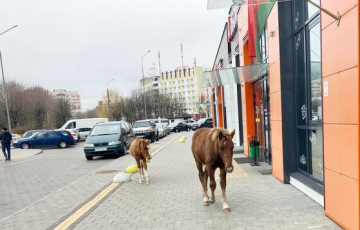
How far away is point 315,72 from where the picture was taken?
583 centimetres

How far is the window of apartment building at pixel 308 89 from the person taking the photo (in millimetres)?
5695

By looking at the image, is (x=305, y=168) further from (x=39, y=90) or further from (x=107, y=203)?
(x=39, y=90)

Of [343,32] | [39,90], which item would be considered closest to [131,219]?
[343,32]

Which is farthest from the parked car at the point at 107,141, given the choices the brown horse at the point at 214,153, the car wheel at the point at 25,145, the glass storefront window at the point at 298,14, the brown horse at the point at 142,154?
the car wheel at the point at 25,145

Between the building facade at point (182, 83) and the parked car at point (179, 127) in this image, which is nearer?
the parked car at point (179, 127)

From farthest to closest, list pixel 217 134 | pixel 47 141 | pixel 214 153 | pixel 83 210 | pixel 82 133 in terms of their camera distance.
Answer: pixel 82 133, pixel 47 141, pixel 83 210, pixel 214 153, pixel 217 134

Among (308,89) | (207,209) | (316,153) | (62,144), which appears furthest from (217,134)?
(62,144)

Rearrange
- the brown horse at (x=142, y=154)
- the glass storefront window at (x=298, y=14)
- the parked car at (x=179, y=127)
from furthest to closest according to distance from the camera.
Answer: the parked car at (x=179, y=127), the brown horse at (x=142, y=154), the glass storefront window at (x=298, y=14)

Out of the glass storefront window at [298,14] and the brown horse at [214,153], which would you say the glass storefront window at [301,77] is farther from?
the brown horse at [214,153]

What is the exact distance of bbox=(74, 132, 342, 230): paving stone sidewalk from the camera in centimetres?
478

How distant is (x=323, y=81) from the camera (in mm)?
4617

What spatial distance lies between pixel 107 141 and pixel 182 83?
113 metres

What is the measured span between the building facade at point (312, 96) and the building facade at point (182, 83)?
11373 centimetres

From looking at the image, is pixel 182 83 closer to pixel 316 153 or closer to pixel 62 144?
pixel 62 144
